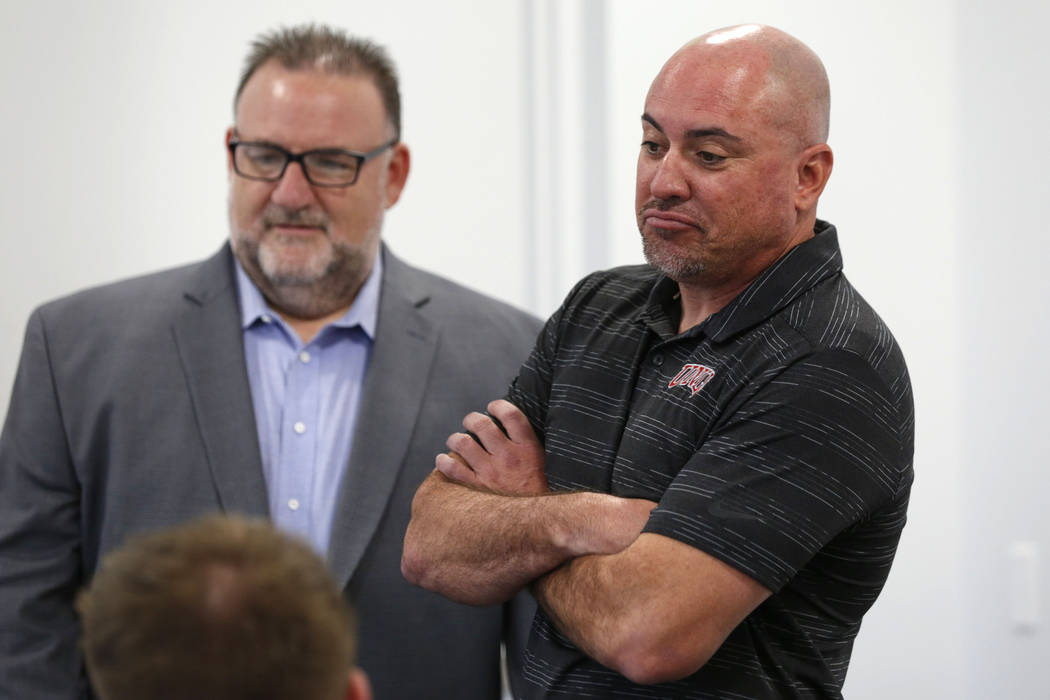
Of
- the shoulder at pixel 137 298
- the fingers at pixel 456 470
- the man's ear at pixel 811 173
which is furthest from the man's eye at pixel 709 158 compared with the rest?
the shoulder at pixel 137 298

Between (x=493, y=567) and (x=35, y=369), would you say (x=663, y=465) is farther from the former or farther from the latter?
(x=35, y=369)

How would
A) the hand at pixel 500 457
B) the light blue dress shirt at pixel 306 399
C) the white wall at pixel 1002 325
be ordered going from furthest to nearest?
the white wall at pixel 1002 325, the light blue dress shirt at pixel 306 399, the hand at pixel 500 457

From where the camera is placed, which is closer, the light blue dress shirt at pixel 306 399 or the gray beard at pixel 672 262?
the gray beard at pixel 672 262

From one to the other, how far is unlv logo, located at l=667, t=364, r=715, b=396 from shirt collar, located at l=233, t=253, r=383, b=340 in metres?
0.99

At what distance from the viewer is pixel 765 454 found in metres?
1.58

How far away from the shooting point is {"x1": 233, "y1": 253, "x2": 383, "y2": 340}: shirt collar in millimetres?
2523

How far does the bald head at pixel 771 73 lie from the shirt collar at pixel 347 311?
3.32ft

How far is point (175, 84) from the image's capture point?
314cm

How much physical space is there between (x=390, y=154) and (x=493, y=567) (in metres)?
1.20

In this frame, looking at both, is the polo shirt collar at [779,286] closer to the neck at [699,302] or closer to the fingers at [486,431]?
the neck at [699,302]

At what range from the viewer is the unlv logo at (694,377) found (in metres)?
1.70

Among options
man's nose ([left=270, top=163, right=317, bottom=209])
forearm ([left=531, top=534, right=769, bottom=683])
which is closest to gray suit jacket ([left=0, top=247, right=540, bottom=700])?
man's nose ([left=270, top=163, right=317, bottom=209])

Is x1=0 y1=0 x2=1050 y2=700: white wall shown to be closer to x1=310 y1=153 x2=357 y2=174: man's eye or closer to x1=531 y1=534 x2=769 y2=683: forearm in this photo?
x1=310 y1=153 x2=357 y2=174: man's eye

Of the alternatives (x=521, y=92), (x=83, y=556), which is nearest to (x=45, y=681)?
(x=83, y=556)
